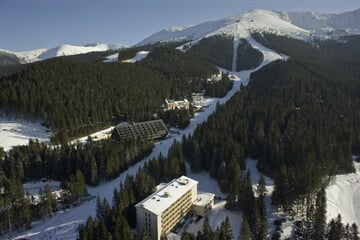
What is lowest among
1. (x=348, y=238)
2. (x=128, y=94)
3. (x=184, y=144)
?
(x=348, y=238)

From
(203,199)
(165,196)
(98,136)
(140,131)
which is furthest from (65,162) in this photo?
(203,199)

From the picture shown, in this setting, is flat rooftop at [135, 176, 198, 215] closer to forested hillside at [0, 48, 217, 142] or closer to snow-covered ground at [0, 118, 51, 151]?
forested hillside at [0, 48, 217, 142]

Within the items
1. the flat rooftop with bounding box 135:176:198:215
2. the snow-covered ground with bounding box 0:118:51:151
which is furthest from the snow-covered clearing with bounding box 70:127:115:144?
the flat rooftop with bounding box 135:176:198:215

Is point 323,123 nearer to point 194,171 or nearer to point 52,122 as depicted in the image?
point 194,171

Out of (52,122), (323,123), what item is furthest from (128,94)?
(323,123)

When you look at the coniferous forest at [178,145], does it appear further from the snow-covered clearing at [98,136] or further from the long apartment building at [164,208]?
the long apartment building at [164,208]
